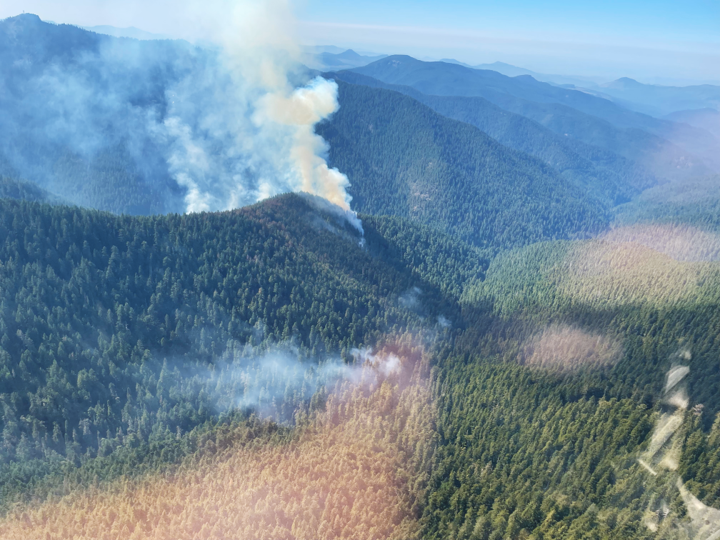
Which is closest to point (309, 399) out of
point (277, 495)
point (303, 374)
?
point (303, 374)

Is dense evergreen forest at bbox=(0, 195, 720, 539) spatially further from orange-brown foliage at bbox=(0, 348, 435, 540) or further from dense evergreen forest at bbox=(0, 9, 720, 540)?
orange-brown foliage at bbox=(0, 348, 435, 540)

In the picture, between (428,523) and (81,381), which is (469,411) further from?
(81,381)

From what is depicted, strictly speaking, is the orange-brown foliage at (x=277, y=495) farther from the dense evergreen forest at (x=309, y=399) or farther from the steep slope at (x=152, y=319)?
the steep slope at (x=152, y=319)

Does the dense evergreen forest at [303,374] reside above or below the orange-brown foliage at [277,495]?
above

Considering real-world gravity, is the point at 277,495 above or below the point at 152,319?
below

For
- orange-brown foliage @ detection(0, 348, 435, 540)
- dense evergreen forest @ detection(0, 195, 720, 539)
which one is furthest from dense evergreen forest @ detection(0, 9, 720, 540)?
dense evergreen forest @ detection(0, 195, 720, 539)

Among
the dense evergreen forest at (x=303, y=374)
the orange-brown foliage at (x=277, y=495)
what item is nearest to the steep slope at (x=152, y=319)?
the dense evergreen forest at (x=303, y=374)

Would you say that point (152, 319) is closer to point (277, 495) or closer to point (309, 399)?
point (309, 399)

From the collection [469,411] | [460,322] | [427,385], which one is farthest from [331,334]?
[460,322]
